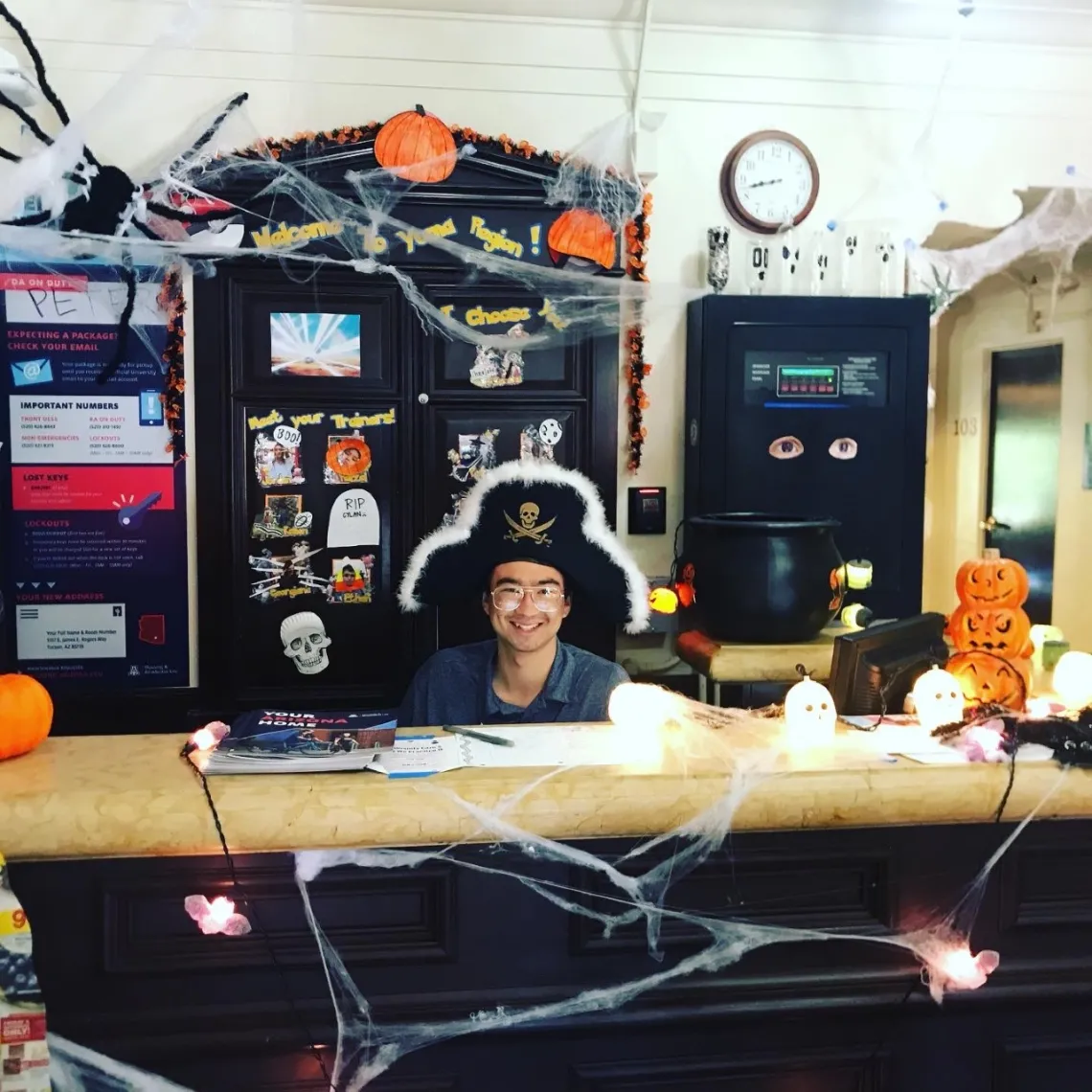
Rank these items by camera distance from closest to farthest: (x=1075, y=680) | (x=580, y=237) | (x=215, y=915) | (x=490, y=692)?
(x=215, y=915)
(x=1075, y=680)
(x=490, y=692)
(x=580, y=237)

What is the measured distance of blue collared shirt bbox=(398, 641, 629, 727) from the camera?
223cm

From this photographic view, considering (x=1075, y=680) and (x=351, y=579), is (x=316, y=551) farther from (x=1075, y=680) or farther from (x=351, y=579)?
(x=1075, y=680)

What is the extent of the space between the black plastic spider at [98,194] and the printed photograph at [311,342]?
1.13ft

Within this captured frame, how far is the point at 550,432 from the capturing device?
10.4 feet

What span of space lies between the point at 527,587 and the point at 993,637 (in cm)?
90

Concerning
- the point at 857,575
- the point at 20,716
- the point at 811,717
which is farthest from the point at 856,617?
the point at 20,716

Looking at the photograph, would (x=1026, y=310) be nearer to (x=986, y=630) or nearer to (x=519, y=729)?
(x=986, y=630)

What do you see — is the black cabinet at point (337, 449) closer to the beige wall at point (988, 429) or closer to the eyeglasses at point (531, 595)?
the eyeglasses at point (531, 595)

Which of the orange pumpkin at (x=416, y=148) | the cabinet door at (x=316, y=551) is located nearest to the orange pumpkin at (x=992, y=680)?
the cabinet door at (x=316, y=551)

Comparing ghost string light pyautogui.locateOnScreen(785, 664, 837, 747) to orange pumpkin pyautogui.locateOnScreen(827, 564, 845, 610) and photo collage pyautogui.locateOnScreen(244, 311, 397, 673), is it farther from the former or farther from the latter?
photo collage pyautogui.locateOnScreen(244, 311, 397, 673)

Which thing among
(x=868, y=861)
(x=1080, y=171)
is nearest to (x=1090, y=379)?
(x=1080, y=171)

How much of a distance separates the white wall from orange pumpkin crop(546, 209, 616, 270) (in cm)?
22

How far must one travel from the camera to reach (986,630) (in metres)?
1.59

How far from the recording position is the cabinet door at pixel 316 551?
10.1 feet
